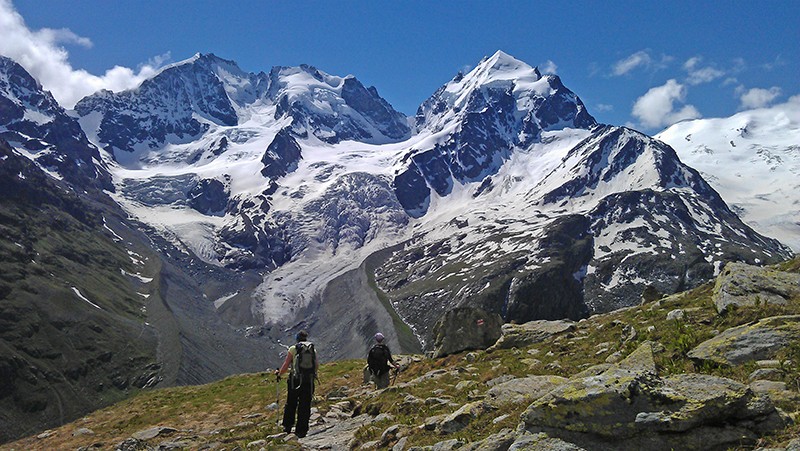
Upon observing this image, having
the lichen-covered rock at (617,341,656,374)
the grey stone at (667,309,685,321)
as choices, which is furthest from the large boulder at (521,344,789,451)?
the grey stone at (667,309,685,321)

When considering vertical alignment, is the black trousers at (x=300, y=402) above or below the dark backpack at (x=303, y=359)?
below

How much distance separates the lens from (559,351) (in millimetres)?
26188

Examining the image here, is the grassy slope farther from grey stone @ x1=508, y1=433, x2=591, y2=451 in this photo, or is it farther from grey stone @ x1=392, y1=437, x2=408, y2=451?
grey stone @ x1=508, y1=433, x2=591, y2=451

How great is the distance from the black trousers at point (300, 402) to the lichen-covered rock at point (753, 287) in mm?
15071

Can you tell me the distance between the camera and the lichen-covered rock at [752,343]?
15.0m

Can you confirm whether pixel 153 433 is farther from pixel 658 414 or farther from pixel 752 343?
pixel 752 343

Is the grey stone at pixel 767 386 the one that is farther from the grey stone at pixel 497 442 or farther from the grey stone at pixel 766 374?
the grey stone at pixel 497 442

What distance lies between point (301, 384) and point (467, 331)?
1581cm

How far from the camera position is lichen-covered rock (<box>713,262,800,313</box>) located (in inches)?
797

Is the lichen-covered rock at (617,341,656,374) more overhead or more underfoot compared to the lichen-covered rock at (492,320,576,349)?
more underfoot

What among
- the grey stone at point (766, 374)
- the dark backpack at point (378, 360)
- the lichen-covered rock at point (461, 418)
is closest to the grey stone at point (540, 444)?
the lichen-covered rock at point (461, 418)

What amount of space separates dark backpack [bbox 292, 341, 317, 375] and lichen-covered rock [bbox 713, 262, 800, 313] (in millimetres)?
14787

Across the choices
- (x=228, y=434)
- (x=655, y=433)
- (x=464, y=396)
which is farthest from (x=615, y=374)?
(x=228, y=434)

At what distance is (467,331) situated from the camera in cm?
3628
